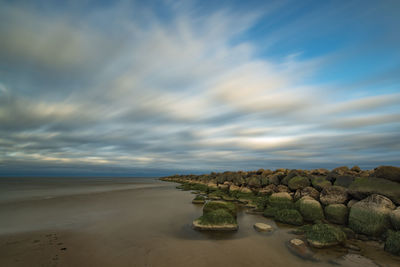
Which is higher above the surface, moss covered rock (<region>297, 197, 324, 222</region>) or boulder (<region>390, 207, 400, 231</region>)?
boulder (<region>390, 207, 400, 231</region>)

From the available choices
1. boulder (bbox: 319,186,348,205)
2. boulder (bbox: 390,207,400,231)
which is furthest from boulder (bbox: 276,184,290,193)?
boulder (bbox: 390,207,400,231)

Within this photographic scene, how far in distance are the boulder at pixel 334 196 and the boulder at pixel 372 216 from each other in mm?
1557

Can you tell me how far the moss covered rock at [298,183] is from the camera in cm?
1405

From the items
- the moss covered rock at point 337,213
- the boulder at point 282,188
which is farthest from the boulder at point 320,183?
the moss covered rock at point 337,213

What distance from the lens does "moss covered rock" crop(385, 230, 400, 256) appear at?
233 inches

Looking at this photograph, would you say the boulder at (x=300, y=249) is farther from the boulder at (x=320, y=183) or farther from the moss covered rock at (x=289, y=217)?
the boulder at (x=320, y=183)

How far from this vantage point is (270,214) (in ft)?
36.0

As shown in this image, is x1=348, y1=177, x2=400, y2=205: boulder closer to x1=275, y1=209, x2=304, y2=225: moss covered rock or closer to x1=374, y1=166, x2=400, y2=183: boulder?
x1=374, y1=166, x2=400, y2=183: boulder

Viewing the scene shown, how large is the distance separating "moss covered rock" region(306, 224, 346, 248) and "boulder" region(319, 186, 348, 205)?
3701 mm

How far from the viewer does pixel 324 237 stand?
21.6ft

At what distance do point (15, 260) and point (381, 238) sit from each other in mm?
12255

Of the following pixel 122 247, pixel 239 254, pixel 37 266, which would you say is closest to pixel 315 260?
pixel 239 254

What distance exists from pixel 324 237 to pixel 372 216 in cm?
276

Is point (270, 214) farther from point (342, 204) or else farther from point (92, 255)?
point (92, 255)
